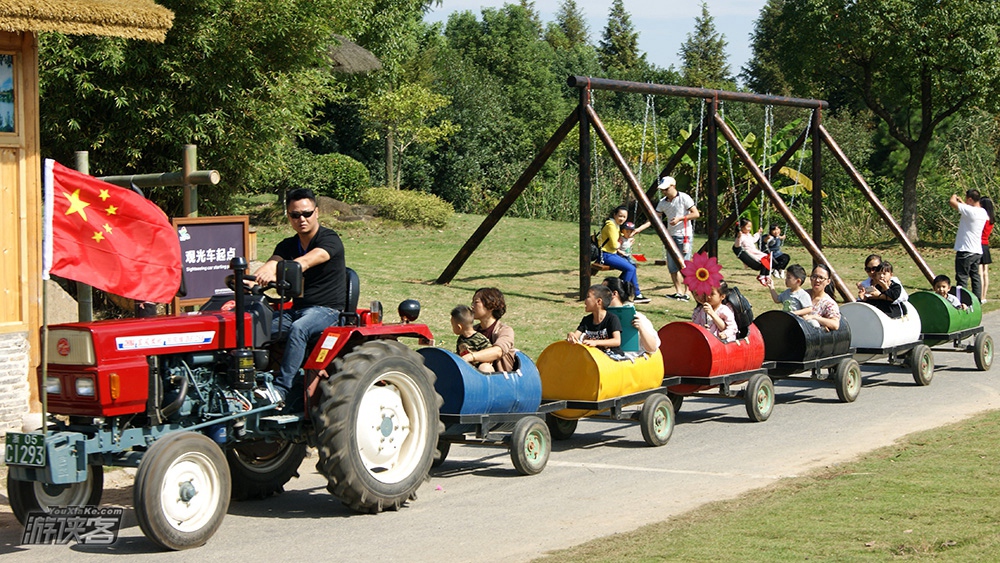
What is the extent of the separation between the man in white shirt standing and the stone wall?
14461 millimetres

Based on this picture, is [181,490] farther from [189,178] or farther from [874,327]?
[874,327]

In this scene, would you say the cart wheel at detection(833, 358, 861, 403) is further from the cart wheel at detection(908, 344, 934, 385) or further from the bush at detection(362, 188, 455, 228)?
the bush at detection(362, 188, 455, 228)

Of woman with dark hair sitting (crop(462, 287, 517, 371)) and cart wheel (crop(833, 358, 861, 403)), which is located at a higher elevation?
woman with dark hair sitting (crop(462, 287, 517, 371))

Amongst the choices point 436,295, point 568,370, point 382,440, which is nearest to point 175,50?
point 436,295

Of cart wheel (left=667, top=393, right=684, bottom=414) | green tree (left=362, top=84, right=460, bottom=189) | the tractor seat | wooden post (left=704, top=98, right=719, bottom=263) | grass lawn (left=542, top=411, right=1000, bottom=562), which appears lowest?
grass lawn (left=542, top=411, right=1000, bottom=562)

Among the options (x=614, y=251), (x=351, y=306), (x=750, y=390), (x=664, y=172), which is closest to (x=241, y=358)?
(x=351, y=306)

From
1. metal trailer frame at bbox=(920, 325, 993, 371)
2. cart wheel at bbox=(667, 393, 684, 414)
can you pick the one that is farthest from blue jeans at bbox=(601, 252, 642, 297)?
cart wheel at bbox=(667, 393, 684, 414)

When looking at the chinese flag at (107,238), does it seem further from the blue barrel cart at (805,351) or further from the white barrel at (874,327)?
the white barrel at (874,327)

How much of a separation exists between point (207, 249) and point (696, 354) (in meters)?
5.01

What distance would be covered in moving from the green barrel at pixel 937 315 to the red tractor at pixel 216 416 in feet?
27.7

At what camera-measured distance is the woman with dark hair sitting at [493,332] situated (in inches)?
382

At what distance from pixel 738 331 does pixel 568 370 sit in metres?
2.43

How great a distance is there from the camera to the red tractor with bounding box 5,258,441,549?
7.09m

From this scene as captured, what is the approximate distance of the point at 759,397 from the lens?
11930 millimetres
